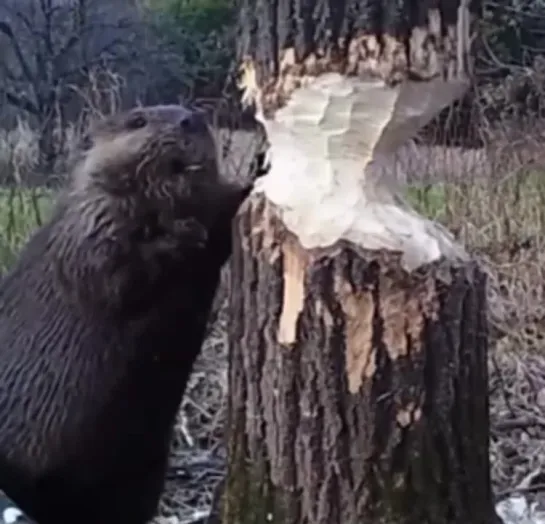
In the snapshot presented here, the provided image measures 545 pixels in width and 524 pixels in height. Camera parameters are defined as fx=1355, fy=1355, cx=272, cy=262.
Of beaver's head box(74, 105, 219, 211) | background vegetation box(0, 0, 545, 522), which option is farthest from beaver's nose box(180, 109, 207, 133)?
background vegetation box(0, 0, 545, 522)

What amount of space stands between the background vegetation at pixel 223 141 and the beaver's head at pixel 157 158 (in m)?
1.08

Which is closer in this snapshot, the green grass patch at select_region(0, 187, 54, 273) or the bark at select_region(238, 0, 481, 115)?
the bark at select_region(238, 0, 481, 115)

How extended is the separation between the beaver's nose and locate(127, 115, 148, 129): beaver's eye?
8cm

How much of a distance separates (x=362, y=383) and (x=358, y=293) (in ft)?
0.45

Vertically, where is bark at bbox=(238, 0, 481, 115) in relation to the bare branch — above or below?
above

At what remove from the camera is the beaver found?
8.52 feet

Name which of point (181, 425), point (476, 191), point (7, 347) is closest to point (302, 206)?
point (7, 347)

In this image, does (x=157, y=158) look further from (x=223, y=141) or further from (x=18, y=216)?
(x=18, y=216)

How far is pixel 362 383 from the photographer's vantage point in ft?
6.81

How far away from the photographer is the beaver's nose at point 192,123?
2670 mm

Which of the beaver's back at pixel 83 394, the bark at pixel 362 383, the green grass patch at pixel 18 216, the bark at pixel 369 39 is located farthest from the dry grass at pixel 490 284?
the bark at pixel 369 39

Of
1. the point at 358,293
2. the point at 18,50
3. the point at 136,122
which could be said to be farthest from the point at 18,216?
the point at 358,293

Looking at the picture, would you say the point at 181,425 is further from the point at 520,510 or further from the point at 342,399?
the point at 342,399

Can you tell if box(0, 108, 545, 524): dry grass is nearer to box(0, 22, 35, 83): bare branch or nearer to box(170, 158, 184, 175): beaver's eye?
box(0, 22, 35, 83): bare branch
